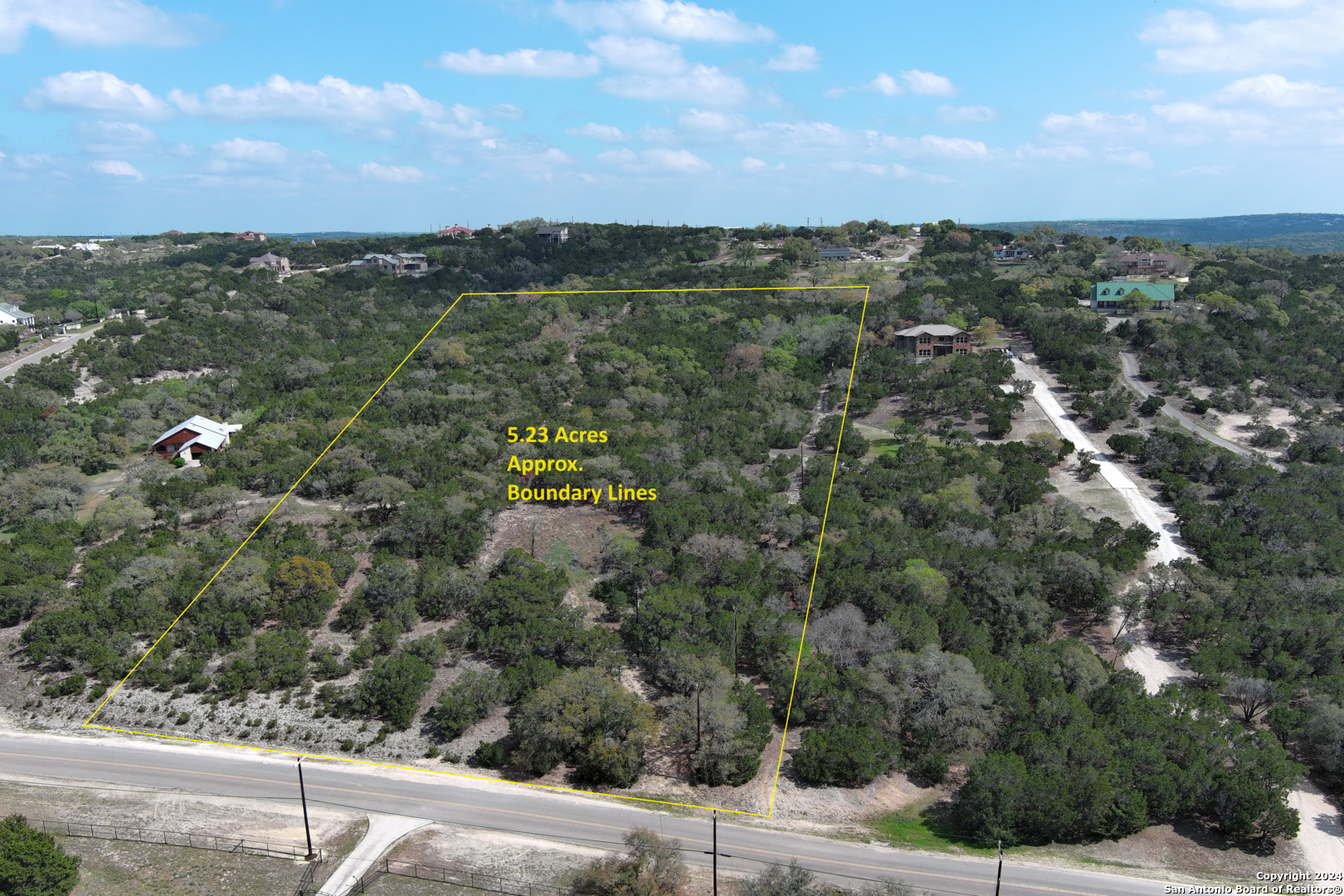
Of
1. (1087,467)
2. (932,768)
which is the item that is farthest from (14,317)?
(1087,467)

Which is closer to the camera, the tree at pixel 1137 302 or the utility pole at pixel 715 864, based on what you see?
the utility pole at pixel 715 864

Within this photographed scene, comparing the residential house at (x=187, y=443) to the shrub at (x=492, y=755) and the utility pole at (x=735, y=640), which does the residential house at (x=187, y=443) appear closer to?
the shrub at (x=492, y=755)

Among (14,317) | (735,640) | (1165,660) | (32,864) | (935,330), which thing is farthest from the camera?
(14,317)

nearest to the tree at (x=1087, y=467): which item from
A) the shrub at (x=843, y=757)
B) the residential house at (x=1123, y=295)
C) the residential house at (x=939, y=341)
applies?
the residential house at (x=939, y=341)

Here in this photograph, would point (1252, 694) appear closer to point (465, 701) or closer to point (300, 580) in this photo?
point (465, 701)

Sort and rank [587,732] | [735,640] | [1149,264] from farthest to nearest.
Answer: [1149,264], [735,640], [587,732]

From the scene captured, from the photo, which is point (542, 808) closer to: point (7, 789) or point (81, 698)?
point (7, 789)
